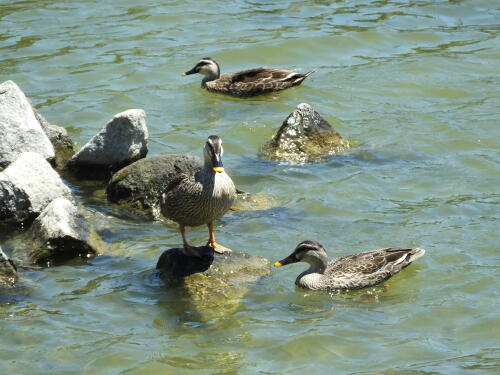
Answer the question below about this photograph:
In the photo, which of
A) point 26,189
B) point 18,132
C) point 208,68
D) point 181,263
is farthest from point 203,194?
point 208,68

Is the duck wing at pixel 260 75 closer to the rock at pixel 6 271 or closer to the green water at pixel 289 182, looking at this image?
the green water at pixel 289 182

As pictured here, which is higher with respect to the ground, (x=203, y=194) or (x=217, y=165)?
(x=217, y=165)

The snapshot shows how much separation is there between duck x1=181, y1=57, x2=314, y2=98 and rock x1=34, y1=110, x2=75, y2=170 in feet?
13.7

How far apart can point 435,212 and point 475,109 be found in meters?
4.07

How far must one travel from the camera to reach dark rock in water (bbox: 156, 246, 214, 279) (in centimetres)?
902

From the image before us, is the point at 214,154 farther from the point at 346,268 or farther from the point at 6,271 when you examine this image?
the point at 6,271

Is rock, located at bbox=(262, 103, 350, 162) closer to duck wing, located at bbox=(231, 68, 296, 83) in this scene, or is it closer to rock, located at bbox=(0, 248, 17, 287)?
duck wing, located at bbox=(231, 68, 296, 83)

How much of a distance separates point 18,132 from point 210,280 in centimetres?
386

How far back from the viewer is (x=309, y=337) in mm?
8062

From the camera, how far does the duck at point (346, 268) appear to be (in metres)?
9.30

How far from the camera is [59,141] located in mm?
12484

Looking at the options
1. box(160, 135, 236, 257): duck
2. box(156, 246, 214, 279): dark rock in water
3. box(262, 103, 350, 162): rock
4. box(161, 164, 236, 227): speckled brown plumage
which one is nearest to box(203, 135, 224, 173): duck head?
box(160, 135, 236, 257): duck

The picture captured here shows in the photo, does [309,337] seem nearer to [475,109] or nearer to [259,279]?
[259,279]

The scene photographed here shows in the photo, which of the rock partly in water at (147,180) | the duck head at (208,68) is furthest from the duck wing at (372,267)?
the duck head at (208,68)
